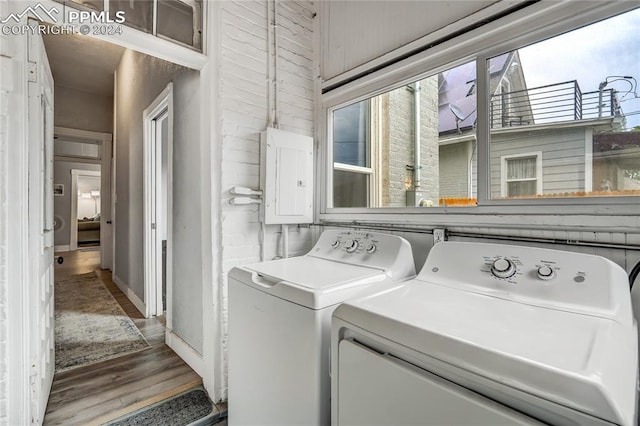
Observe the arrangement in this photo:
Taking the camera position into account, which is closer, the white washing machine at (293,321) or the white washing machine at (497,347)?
the white washing machine at (497,347)

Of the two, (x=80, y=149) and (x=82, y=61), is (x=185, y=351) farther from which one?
(x=80, y=149)

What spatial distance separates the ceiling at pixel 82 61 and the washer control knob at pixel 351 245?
11.6 ft

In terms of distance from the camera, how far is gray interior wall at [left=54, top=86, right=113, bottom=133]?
4.49m

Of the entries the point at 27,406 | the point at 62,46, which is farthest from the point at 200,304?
the point at 62,46

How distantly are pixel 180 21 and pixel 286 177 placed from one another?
1.05 metres

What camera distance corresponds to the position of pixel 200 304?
192cm

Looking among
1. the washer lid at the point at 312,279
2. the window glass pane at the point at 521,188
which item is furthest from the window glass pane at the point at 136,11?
the window glass pane at the point at 521,188

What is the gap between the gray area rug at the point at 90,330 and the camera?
2.21 m

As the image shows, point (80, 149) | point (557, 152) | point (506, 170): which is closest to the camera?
point (557, 152)

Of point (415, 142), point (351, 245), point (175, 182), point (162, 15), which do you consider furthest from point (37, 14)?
point (415, 142)

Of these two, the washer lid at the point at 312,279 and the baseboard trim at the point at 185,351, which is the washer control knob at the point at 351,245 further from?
the baseboard trim at the point at 185,351

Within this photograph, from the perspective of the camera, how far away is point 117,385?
1864mm

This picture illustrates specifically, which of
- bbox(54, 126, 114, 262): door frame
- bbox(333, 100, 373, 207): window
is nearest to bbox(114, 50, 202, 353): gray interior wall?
bbox(333, 100, 373, 207): window

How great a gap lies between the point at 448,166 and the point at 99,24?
1848 millimetres
